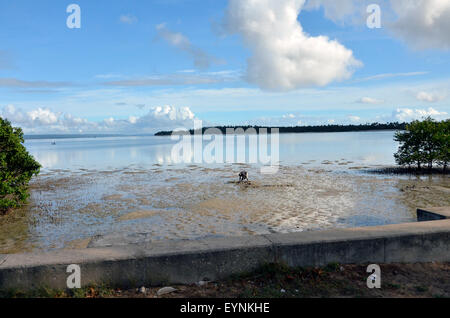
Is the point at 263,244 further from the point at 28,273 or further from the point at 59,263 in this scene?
the point at 28,273

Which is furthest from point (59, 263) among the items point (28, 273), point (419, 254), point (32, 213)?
point (32, 213)

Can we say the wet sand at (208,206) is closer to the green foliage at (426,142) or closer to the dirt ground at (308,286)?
the green foliage at (426,142)

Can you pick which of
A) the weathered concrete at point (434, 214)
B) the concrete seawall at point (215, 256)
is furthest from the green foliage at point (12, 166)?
the weathered concrete at point (434, 214)

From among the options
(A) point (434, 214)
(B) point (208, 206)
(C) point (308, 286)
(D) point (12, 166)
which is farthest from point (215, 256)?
(D) point (12, 166)

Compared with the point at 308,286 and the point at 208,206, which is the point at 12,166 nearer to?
the point at 208,206

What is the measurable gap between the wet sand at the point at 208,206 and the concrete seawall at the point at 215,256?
376 cm

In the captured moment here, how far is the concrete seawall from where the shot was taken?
4.37 metres

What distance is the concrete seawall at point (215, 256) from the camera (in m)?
4.37

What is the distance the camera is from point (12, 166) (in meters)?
12.2

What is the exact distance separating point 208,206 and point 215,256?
303 inches
